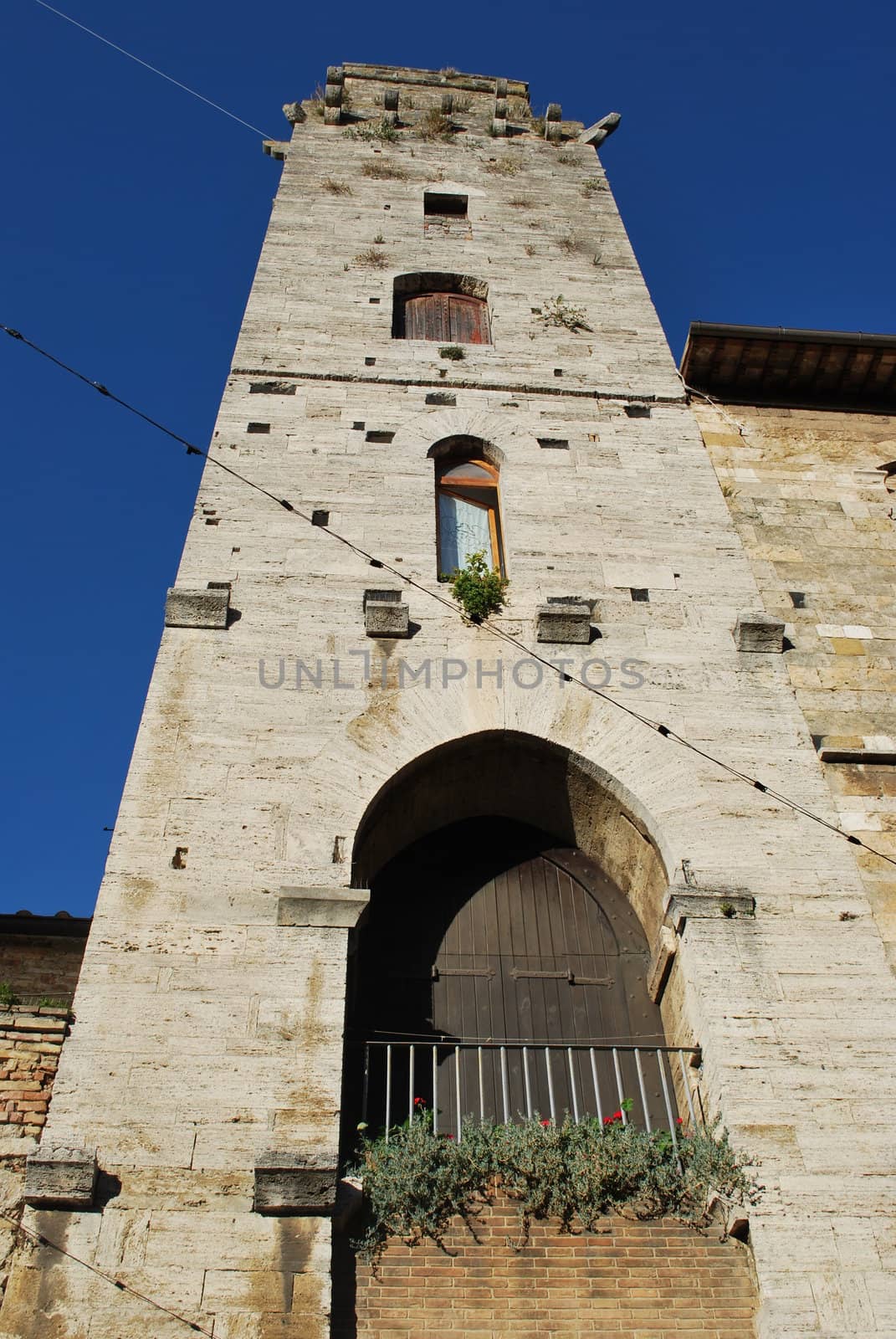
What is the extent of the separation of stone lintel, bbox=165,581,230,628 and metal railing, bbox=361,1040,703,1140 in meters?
3.27

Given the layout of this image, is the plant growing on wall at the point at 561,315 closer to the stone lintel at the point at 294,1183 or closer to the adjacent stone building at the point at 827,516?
the adjacent stone building at the point at 827,516

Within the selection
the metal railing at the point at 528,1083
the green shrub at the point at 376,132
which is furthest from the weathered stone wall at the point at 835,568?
the green shrub at the point at 376,132

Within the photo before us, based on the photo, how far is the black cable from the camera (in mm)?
5270

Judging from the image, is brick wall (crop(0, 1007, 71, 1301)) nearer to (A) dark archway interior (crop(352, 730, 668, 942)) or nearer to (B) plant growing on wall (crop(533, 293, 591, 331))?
(A) dark archway interior (crop(352, 730, 668, 942))

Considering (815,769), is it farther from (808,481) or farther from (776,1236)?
(808,481)

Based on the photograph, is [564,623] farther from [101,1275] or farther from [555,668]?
[101,1275]

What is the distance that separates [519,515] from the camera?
9938mm

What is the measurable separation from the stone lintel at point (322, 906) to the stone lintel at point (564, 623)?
8.99ft

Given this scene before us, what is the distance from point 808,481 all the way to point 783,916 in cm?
561

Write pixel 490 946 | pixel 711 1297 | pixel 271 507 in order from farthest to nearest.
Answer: pixel 271 507 → pixel 490 946 → pixel 711 1297

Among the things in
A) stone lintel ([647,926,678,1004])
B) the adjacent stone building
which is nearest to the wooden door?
the adjacent stone building

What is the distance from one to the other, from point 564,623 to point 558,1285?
4.61 meters

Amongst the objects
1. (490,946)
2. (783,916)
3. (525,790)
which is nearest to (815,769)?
(783,916)

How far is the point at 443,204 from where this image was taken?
15.0 m
